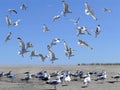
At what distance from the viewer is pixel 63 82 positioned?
36.4 meters

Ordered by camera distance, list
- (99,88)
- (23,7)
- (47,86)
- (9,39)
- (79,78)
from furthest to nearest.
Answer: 1. (79,78)
2. (47,86)
3. (99,88)
4. (9,39)
5. (23,7)

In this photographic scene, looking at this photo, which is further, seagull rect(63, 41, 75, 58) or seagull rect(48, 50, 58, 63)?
seagull rect(48, 50, 58, 63)

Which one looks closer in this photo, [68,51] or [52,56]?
[68,51]

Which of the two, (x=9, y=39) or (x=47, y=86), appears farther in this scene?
(x=47, y=86)

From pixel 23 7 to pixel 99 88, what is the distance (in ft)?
42.7

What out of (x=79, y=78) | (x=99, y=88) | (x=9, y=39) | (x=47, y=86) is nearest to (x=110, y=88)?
(x=99, y=88)

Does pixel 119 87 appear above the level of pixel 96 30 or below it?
below

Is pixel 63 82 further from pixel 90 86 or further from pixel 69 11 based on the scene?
pixel 69 11

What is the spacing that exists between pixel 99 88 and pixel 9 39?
1164cm

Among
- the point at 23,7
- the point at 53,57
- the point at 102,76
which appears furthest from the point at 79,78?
the point at 23,7

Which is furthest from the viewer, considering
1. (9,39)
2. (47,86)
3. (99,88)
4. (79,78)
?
(79,78)

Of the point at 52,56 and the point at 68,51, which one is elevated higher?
the point at 68,51

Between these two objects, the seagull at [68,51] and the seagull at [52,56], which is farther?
the seagull at [52,56]

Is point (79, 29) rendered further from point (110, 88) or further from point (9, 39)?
point (110, 88)
